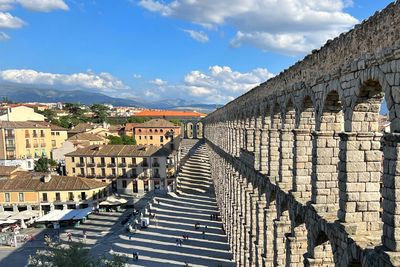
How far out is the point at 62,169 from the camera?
64625mm

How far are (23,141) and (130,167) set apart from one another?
22.8 m

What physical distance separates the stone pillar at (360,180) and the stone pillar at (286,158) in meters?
5.45

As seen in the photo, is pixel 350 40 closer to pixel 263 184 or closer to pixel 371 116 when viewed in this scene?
pixel 371 116

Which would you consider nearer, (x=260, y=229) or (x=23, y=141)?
(x=260, y=229)

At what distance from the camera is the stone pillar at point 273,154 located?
56.2 feet

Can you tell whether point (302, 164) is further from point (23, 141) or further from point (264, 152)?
point (23, 141)

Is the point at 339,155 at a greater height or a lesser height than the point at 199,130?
greater

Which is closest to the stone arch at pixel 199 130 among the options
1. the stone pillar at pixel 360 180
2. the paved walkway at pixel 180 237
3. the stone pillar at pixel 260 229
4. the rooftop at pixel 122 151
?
the rooftop at pixel 122 151

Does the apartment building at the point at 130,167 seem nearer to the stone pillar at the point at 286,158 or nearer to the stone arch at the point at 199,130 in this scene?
the stone pillar at the point at 286,158

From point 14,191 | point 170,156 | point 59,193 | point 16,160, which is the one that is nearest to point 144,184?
point 170,156

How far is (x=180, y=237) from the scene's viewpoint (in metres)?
36.2

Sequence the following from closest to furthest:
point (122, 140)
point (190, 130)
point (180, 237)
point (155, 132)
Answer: point (180, 237), point (122, 140), point (155, 132), point (190, 130)

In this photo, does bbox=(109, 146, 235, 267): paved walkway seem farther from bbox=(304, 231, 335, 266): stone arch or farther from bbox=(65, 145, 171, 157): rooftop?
bbox=(304, 231, 335, 266): stone arch

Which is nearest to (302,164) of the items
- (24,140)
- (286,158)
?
(286,158)
